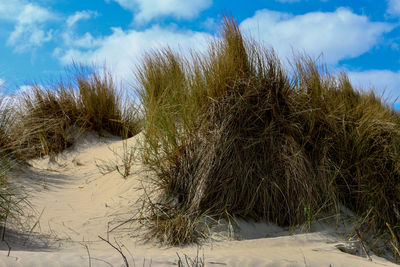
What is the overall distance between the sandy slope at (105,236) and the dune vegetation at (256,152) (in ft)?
0.84

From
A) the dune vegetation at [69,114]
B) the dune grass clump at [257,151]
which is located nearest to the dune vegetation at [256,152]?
the dune grass clump at [257,151]

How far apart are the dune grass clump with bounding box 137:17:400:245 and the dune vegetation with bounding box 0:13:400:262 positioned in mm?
12

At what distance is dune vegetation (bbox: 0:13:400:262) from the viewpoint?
14.1 ft

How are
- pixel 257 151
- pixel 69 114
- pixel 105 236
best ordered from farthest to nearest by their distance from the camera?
pixel 69 114 < pixel 257 151 < pixel 105 236

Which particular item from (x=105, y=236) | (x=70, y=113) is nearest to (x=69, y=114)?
(x=70, y=113)

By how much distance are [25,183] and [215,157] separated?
3186 millimetres

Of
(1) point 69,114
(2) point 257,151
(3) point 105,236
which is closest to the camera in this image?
(3) point 105,236

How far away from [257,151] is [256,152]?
0.07ft

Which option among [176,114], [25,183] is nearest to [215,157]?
[176,114]

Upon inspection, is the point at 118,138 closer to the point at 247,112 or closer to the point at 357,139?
the point at 247,112

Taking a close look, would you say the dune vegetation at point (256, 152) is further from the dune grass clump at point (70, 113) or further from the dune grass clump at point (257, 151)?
the dune grass clump at point (70, 113)

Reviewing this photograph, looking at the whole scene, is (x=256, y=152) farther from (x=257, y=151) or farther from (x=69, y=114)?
(x=69, y=114)

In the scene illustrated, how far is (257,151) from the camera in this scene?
14.9 ft

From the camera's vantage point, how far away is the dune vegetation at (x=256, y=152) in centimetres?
430
